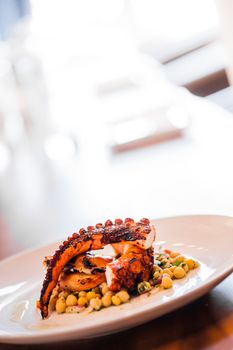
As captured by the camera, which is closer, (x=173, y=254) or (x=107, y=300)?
(x=107, y=300)

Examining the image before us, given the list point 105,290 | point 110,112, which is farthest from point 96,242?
point 110,112

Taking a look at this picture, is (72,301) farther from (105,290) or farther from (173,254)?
(173,254)

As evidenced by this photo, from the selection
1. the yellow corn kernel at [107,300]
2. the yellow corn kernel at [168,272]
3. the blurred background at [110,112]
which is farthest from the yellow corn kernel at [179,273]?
the blurred background at [110,112]

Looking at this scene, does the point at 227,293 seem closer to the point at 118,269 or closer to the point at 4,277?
the point at 118,269

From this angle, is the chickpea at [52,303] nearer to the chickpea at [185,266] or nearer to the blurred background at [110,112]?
the chickpea at [185,266]

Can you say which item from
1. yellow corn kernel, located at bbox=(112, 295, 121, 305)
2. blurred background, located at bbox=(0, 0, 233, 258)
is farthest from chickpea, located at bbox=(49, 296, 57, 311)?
blurred background, located at bbox=(0, 0, 233, 258)

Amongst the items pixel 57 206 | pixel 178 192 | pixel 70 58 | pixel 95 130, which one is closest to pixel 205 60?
pixel 95 130

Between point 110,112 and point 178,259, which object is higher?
point 110,112
